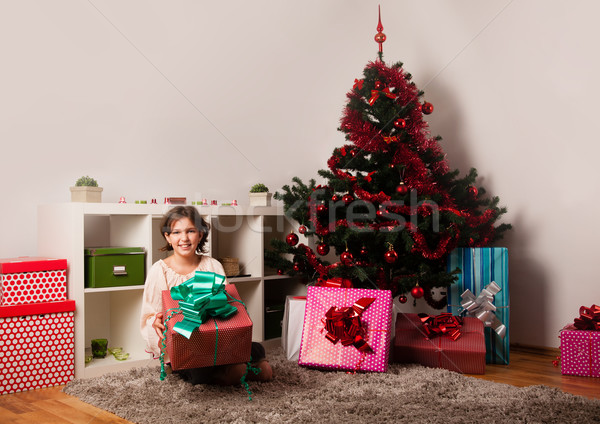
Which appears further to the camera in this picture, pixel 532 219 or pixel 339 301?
pixel 532 219

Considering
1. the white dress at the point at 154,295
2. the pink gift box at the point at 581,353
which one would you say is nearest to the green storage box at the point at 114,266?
the white dress at the point at 154,295

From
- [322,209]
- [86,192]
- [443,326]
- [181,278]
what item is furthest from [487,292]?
[86,192]

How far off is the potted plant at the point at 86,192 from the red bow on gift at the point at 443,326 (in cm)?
170

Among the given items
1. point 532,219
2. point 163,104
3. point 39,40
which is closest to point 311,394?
point 532,219

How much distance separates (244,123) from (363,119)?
3.24 feet

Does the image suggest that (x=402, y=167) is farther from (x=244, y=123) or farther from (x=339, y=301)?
(x=244, y=123)

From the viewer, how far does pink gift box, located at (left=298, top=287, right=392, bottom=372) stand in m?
2.58

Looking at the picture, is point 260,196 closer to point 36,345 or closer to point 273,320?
point 273,320

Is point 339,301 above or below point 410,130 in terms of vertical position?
below

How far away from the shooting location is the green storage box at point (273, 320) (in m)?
3.33

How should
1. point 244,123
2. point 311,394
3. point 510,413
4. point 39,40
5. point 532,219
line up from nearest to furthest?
point 510,413
point 311,394
point 39,40
point 532,219
point 244,123

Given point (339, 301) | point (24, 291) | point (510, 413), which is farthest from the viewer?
point (339, 301)

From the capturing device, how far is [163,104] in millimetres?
3357

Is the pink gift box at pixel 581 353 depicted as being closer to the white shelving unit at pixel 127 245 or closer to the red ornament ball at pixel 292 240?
the red ornament ball at pixel 292 240
